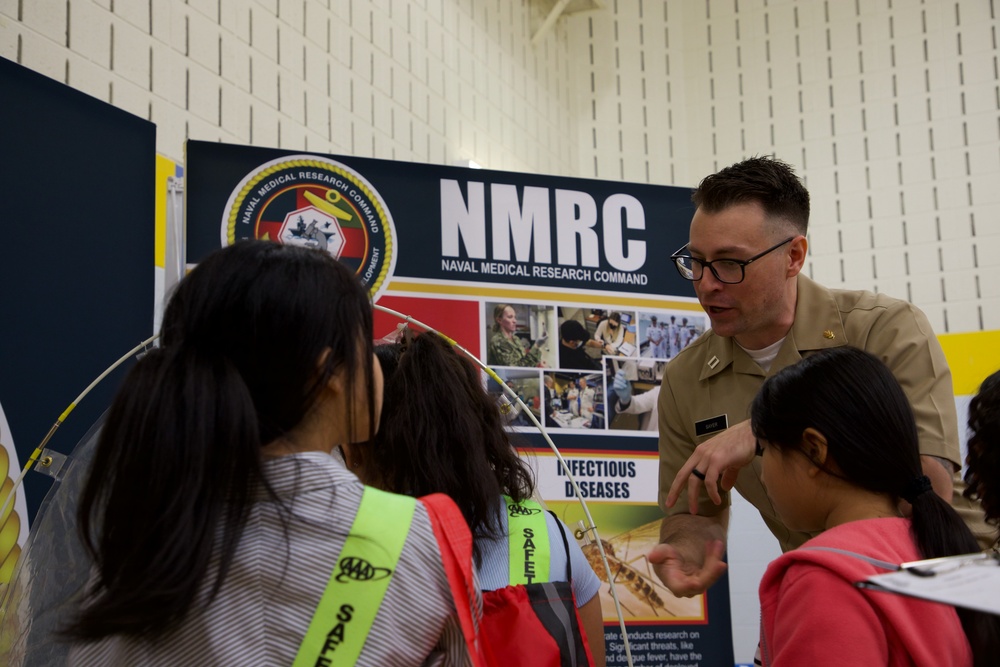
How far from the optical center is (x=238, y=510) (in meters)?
0.98

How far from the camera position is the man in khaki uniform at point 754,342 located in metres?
1.89

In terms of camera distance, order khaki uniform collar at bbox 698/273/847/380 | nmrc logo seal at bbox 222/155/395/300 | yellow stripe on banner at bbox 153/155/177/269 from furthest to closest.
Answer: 1. yellow stripe on banner at bbox 153/155/177/269
2. nmrc logo seal at bbox 222/155/395/300
3. khaki uniform collar at bbox 698/273/847/380

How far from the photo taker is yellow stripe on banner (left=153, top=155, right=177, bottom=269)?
392cm

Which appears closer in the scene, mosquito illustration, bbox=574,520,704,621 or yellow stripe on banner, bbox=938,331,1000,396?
mosquito illustration, bbox=574,520,704,621

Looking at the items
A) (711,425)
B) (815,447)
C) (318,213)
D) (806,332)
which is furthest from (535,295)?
(815,447)

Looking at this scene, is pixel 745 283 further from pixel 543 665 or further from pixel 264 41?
pixel 264 41

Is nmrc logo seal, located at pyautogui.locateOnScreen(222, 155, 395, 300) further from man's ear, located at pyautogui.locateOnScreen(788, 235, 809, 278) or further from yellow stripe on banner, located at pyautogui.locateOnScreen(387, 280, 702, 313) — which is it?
man's ear, located at pyautogui.locateOnScreen(788, 235, 809, 278)

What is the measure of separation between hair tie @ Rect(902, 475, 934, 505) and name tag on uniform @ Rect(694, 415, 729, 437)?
2.70 feet

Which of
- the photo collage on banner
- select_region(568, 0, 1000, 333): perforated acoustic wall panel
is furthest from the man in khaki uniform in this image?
select_region(568, 0, 1000, 333): perforated acoustic wall panel

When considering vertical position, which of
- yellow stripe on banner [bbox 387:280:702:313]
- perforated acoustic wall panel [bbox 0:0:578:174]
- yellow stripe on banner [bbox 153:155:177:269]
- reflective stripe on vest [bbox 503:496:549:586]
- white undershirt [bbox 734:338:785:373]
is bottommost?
reflective stripe on vest [bbox 503:496:549:586]

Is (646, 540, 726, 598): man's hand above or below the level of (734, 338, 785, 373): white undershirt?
below

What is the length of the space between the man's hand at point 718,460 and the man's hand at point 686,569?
0.29 ft

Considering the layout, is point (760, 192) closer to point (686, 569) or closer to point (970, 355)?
point (686, 569)

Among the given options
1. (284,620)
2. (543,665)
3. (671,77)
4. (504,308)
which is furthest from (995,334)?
(284,620)
